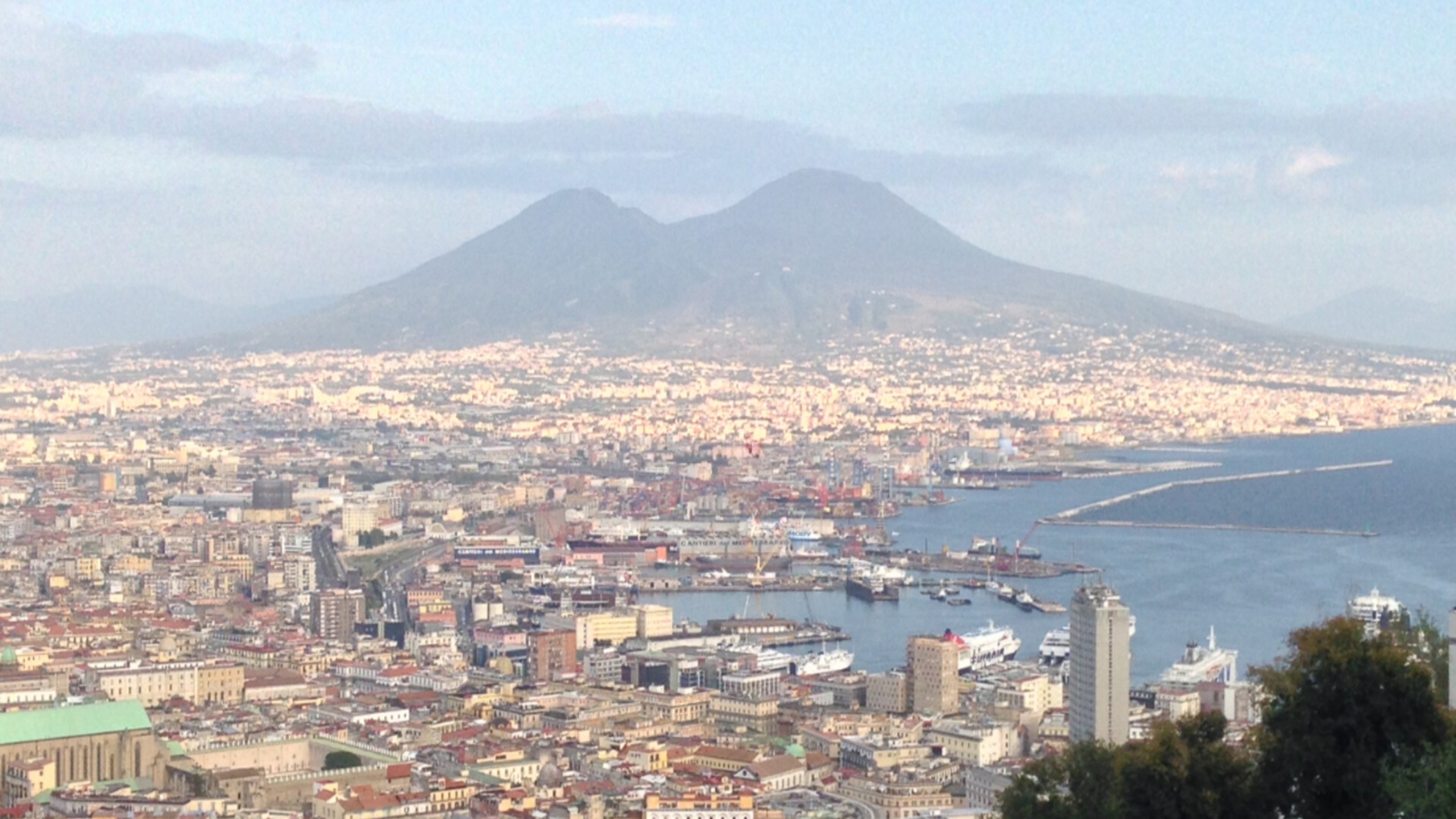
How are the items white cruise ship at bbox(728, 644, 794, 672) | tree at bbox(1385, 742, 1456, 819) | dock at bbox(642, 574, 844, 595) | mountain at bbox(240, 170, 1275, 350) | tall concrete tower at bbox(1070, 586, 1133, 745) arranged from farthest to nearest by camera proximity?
mountain at bbox(240, 170, 1275, 350), dock at bbox(642, 574, 844, 595), white cruise ship at bbox(728, 644, 794, 672), tall concrete tower at bbox(1070, 586, 1133, 745), tree at bbox(1385, 742, 1456, 819)

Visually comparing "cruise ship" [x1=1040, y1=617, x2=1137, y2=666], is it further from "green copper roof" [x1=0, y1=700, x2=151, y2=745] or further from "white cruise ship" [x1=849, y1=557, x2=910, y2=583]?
"green copper roof" [x1=0, y1=700, x2=151, y2=745]

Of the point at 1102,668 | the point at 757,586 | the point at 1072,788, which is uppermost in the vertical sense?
the point at 1072,788

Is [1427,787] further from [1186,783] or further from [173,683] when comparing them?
[173,683]

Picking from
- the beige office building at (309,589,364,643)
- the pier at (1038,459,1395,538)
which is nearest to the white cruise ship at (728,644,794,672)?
the beige office building at (309,589,364,643)

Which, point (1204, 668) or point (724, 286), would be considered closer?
point (1204, 668)

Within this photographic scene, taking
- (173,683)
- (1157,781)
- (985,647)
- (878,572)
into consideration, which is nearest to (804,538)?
(878,572)

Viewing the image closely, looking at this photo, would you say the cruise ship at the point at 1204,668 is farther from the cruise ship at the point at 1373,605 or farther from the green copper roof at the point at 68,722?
the green copper roof at the point at 68,722

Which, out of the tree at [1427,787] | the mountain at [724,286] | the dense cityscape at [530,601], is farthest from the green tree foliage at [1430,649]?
the mountain at [724,286]
